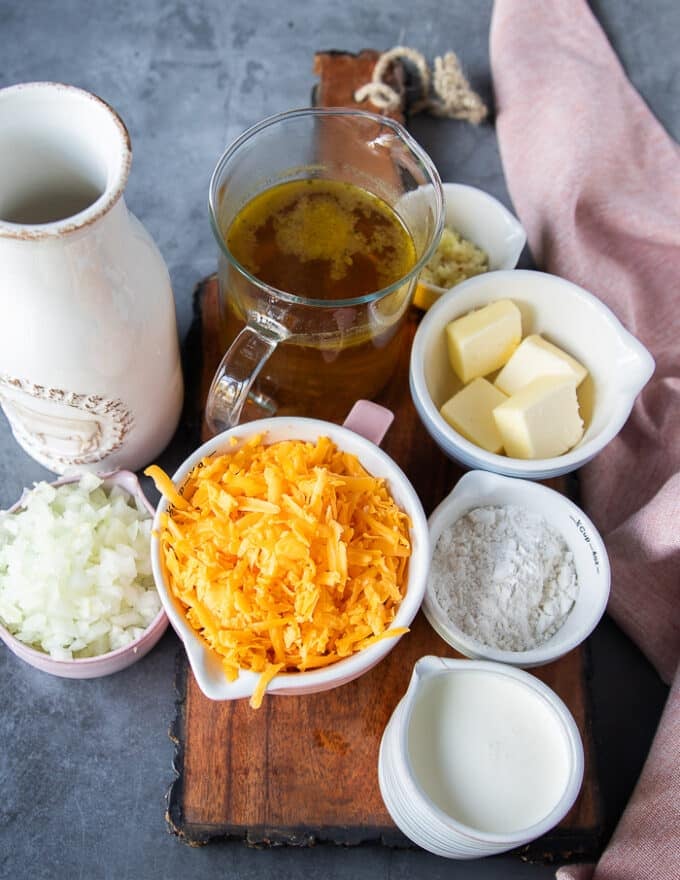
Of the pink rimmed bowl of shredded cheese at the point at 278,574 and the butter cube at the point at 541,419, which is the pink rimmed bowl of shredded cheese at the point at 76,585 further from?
the butter cube at the point at 541,419

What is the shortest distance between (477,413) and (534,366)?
116mm

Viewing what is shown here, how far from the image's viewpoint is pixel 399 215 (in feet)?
4.33

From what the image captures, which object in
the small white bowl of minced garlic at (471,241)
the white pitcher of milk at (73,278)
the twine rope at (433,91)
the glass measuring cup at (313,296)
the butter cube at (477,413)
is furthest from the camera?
the twine rope at (433,91)

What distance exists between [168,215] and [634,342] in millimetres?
915

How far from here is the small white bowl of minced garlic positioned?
1469mm

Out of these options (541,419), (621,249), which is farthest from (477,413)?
(621,249)

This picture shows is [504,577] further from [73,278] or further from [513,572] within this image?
[73,278]

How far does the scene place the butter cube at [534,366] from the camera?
1.32 m

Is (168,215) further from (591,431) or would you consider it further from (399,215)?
(591,431)

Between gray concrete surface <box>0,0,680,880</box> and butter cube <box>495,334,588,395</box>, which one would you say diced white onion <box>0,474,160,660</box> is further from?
butter cube <box>495,334,588,395</box>

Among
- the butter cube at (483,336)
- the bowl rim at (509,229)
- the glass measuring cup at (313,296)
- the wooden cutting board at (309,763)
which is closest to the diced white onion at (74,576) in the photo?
the wooden cutting board at (309,763)

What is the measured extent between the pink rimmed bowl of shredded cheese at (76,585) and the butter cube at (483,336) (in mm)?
504

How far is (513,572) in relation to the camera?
1209 mm

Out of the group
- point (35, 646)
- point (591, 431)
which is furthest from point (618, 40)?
point (35, 646)
